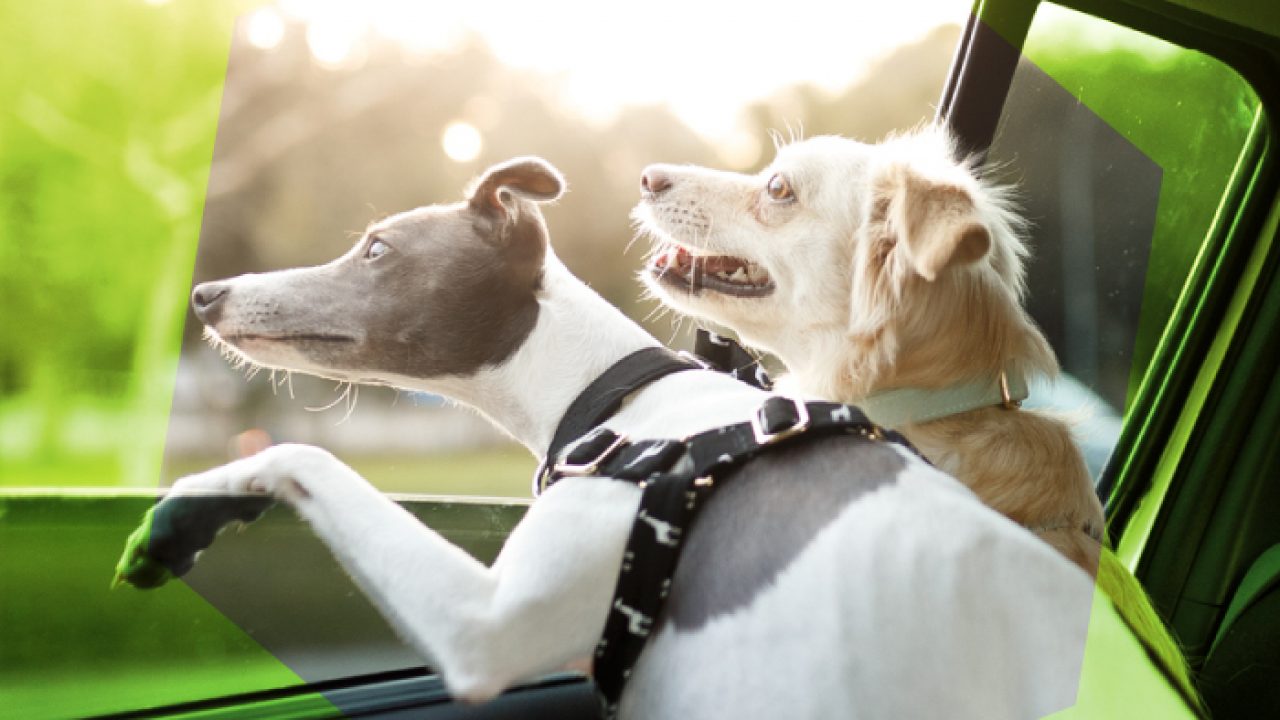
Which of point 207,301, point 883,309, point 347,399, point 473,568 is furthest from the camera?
point 883,309

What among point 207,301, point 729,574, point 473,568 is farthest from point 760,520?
point 207,301

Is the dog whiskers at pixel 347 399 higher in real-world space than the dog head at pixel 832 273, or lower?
lower

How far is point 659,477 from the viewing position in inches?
41.9

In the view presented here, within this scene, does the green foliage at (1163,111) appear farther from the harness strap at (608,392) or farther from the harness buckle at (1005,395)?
the harness strap at (608,392)

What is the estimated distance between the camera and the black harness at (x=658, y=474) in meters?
1.05

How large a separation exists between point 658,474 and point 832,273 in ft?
1.81

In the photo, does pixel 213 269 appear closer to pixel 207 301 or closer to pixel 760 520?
pixel 207 301

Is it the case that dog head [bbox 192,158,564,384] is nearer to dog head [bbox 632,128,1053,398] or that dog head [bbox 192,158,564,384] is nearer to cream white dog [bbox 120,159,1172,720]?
cream white dog [bbox 120,159,1172,720]

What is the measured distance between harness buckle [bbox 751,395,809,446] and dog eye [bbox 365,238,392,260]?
504mm

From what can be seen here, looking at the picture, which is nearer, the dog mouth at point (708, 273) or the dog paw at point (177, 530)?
the dog paw at point (177, 530)

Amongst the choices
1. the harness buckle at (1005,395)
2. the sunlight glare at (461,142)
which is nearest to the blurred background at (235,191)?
the sunlight glare at (461,142)

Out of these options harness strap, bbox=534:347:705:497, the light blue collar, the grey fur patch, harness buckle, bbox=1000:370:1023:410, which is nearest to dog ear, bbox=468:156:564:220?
harness strap, bbox=534:347:705:497

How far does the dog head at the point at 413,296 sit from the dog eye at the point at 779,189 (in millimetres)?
392

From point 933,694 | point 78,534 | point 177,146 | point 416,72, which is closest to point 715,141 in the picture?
point 416,72
